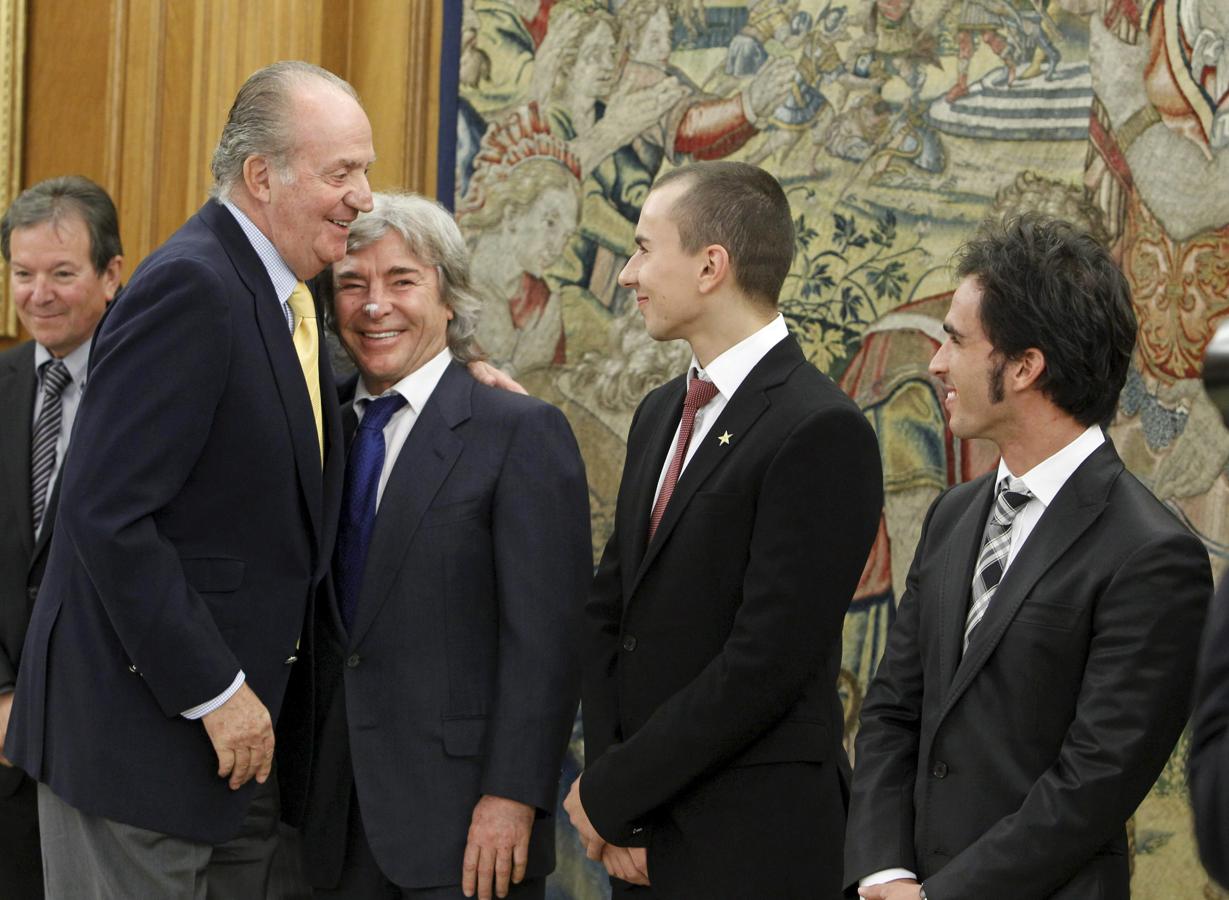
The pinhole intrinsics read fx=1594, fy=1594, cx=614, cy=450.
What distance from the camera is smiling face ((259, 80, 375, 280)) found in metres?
3.10

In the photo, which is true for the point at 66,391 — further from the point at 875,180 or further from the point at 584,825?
the point at 875,180

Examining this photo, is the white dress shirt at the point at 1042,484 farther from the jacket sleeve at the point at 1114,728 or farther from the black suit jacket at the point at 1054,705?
the jacket sleeve at the point at 1114,728

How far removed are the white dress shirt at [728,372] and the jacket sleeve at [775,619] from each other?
0.21m

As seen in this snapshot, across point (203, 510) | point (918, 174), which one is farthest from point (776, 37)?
point (203, 510)

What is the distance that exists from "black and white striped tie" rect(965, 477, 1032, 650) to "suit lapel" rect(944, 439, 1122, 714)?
51mm

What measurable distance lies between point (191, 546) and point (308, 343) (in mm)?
496

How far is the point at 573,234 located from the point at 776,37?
0.81 m

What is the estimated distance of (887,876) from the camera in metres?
2.59

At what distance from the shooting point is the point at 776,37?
168 inches

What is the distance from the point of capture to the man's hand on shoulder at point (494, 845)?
3121 millimetres

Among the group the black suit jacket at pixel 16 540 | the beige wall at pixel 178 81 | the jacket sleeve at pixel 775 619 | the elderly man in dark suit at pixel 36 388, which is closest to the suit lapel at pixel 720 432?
the jacket sleeve at pixel 775 619

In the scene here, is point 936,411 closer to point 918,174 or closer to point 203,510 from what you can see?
point 918,174

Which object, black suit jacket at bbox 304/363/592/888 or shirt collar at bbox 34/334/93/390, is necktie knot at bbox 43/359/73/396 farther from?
black suit jacket at bbox 304/363/592/888

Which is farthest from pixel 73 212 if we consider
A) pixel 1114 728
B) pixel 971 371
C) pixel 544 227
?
pixel 1114 728
